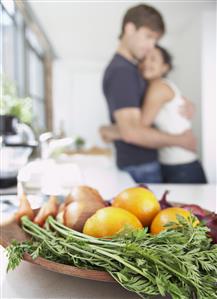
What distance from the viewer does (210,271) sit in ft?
0.88

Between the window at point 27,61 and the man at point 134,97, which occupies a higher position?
the window at point 27,61

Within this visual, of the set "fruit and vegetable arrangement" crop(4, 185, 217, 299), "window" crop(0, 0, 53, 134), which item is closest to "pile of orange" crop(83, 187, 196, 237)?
"fruit and vegetable arrangement" crop(4, 185, 217, 299)

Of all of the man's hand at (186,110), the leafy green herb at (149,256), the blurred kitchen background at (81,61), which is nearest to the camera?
the leafy green herb at (149,256)

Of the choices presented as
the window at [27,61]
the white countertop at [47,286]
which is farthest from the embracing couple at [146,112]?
the white countertop at [47,286]

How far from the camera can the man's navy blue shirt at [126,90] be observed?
96 centimetres

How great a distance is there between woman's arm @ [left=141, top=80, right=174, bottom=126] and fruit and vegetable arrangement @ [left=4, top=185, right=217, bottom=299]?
64 cm

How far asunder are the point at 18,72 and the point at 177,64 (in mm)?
1206

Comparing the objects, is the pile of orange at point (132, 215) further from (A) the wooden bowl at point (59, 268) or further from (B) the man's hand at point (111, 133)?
(B) the man's hand at point (111, 133)

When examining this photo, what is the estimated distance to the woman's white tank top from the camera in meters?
1.06

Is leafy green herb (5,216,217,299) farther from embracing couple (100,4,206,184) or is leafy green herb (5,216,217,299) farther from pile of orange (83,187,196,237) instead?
embracing couple (100,4,206,184)

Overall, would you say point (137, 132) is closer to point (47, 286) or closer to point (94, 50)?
point (47, 286)

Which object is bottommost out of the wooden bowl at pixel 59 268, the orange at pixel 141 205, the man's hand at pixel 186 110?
the wooden bowl at pixel 59 268

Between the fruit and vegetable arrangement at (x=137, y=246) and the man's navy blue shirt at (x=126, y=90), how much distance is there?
60 cm

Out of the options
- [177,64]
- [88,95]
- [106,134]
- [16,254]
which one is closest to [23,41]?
[177,64]
